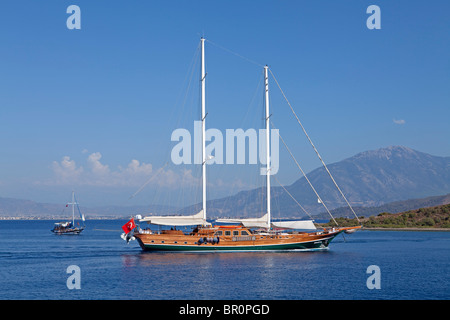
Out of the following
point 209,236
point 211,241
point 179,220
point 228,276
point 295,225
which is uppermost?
point 179,220

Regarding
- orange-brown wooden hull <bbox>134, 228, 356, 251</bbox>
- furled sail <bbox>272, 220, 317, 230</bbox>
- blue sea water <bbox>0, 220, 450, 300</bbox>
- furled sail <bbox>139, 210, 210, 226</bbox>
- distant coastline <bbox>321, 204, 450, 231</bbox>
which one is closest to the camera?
blue sea water <bbox>0, 220, 450, 300</bbox>

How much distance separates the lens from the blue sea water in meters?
38.5

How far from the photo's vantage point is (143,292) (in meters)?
39.2

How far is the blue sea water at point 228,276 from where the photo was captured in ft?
126

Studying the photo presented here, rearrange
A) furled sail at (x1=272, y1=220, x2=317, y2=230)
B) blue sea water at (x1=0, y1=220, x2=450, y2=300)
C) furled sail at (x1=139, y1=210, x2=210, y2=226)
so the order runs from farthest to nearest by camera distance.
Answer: furled sail at (x1=272, y1=220, x2=317, y2=230) < furled sail at (x1=139, y1=210, x2=210, y2=226) < blue sea water at (x1=0, y1=220, x2=450, y2=300)

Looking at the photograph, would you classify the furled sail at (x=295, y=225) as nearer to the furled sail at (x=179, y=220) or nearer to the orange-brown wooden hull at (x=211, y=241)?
the orange-brown wooden hull at (x=211, y=241)

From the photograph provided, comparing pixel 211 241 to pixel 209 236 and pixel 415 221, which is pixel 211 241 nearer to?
pixel 209 236

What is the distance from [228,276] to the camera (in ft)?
152

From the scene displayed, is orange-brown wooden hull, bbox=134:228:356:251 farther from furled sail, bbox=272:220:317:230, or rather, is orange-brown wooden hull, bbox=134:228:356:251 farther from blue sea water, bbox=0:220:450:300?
furled sail, bbox=272:220:317:230

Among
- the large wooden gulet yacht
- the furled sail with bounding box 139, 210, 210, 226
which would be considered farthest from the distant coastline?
the furled sail with bounding box 139, 210, 210, 226

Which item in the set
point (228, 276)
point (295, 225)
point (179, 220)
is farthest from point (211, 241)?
point (228, 276)

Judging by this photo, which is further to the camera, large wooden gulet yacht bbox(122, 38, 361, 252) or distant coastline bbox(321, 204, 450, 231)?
distant coastline bbox(321, 204, 450, 231)
